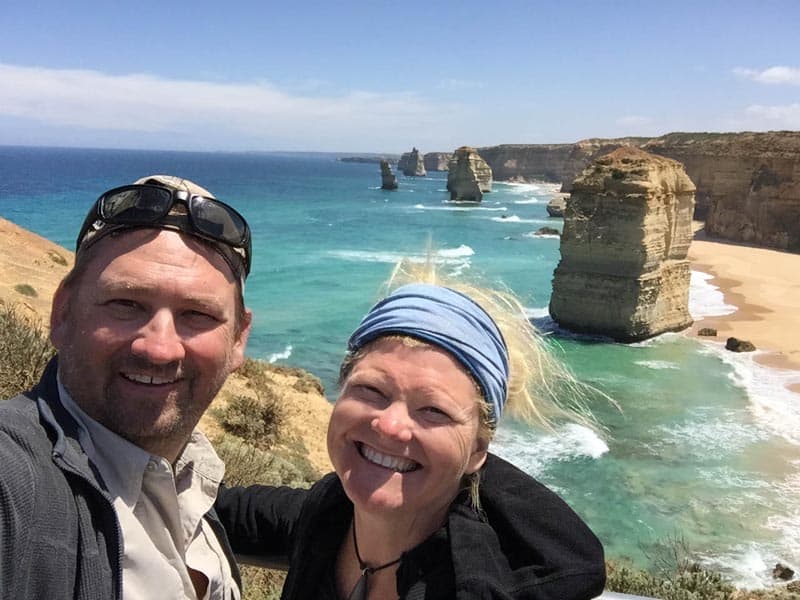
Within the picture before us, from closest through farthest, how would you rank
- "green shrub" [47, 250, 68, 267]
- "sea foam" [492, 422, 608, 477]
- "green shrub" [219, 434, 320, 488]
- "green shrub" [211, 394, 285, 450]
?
1. "green shrub" [219, 434, 320, 488]
2. "green shrub" [211, 394, 285, 450]
3. "sea foam" [492, 422, 608, 477]
4. "green shrub" [47, 250, 68, 267]

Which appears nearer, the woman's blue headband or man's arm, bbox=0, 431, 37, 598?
man's arm, bbox=0, 431, 37, 598

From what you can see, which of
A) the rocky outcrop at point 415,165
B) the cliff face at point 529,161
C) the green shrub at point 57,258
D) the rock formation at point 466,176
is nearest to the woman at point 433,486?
the green shrub at point 57,258

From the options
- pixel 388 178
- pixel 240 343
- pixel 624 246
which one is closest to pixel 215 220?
pixel 240 343

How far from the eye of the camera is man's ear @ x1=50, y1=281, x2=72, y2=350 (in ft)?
6.43

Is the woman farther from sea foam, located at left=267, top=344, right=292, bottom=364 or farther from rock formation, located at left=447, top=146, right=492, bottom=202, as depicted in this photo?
rock formation, located at left=447, top=146, right=492, bottom=202

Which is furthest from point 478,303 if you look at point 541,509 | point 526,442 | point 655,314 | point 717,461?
point 655,314

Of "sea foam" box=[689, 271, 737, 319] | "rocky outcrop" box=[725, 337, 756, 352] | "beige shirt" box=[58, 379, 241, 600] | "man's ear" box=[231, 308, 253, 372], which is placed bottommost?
"rocky outcrop" box=[725, 337, 756, 352]

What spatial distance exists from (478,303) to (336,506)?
0.80 meters

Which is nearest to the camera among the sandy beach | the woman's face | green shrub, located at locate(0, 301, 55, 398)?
the woman's face

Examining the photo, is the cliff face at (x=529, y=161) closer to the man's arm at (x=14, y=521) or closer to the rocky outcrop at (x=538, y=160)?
the rocky outcrop at (x=538, y=160)

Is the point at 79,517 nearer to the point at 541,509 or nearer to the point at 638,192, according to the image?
the point at 541,509

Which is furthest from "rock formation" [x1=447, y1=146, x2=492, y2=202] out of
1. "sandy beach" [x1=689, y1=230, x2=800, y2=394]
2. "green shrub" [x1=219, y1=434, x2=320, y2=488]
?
"green shrub" [x1=219, y1=434, x2=320, y2=488]

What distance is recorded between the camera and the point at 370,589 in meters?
1.94

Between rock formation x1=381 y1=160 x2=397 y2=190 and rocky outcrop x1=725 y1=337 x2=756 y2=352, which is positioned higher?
rock formation x1=381 y1=160 x2=397 y2=190
